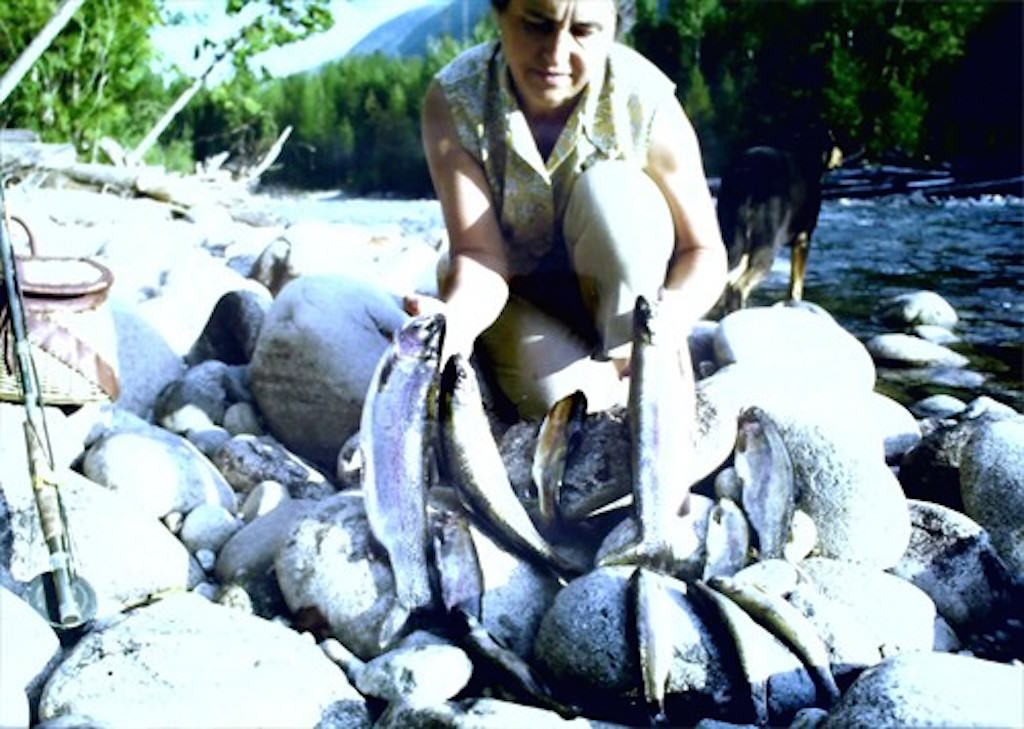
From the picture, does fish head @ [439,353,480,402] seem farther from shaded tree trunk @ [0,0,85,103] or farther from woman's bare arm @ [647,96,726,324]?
shaded tree trunk @ [0,0,85,103]

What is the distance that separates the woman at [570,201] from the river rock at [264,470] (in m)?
0.88

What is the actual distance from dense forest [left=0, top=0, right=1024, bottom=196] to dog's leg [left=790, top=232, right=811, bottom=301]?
136 inches

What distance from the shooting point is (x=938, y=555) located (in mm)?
3072

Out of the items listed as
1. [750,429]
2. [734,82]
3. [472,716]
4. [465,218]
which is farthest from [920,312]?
[734,82]

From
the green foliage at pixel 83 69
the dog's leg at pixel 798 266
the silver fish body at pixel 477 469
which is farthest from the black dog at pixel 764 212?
the green foliage at pixel 83 69

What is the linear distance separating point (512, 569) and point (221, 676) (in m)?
0.83

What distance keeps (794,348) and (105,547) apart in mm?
3081

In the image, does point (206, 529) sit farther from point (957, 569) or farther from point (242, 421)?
point (957, 569)

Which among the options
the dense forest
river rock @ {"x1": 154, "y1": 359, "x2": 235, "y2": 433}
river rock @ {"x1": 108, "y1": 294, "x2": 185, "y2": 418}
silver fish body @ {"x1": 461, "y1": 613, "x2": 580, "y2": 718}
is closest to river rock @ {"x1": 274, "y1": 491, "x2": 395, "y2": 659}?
silver fish body @ {"x1": 461, "y1": 613, "x2": 580, "y2": 718}

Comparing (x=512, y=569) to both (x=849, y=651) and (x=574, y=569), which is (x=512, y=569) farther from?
(x=849, y=651)

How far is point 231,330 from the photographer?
15.8 feet

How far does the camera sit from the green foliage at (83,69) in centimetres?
1564

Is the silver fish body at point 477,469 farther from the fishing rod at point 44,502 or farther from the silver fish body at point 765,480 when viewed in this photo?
the fishing rod at point 44,502


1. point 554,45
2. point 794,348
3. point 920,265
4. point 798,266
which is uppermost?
point 554,45
